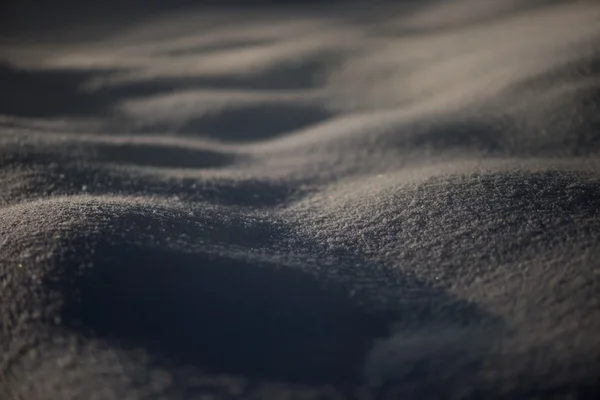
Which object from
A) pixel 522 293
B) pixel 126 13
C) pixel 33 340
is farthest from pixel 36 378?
pixel 126 13

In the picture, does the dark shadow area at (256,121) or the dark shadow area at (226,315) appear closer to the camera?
the dark shadow area at (226,315)

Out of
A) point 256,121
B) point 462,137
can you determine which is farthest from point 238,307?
point 256,121

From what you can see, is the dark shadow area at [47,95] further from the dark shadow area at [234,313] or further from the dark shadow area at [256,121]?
the dark shadow area at [234,313]

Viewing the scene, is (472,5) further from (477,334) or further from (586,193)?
(477,334)

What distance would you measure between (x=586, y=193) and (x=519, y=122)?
2.15 ft

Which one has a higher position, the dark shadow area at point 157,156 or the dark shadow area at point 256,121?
the dark shadow area at point 256,121

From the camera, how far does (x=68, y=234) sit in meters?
1.02

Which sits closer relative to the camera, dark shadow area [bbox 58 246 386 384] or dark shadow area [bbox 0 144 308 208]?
dark shadow area [bbox 58 246 386 384]

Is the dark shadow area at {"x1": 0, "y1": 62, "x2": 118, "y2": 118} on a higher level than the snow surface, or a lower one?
higher

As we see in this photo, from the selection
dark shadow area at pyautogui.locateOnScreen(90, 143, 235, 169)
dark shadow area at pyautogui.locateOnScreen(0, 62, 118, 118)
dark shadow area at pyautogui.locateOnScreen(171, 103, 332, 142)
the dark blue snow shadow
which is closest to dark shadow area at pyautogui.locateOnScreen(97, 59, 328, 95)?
dark shadow area at pyautogui.locateOnScreen(0, 62, 118, 118)

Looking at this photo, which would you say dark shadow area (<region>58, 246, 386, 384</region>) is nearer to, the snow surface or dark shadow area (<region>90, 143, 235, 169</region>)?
the snow surface

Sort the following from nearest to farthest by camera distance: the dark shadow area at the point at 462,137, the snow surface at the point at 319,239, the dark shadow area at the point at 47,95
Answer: the snow surface at the point at 319,239 → the dark shadow area at the point at 462,137 → the dark shadow area at the point at 47,95

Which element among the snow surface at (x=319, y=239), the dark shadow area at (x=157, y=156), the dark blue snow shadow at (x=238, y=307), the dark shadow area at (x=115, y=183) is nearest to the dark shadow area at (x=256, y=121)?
the snow surface at (x=319, y=239)

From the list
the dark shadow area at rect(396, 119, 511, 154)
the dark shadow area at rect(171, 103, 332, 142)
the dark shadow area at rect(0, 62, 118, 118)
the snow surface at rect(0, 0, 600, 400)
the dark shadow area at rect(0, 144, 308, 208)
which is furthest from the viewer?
the dark shadow area at rect(0, 62, 118, 118)
